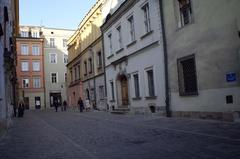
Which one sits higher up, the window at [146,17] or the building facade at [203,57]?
the window at [146,17]

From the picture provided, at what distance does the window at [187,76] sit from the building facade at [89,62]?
48.2ft

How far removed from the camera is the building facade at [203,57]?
12.5 metres

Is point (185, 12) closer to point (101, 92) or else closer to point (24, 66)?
point (101, 92)

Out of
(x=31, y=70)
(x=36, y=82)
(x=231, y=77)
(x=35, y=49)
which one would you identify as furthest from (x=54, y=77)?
(x=231, y=77)

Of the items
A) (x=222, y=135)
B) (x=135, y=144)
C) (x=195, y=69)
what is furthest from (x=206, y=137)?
(x=195, y=69)

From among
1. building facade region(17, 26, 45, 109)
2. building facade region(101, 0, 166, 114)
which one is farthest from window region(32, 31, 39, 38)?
building facade region(101, 0, 166, 114)

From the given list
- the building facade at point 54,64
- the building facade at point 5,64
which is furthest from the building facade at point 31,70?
the building facade at point 5,64

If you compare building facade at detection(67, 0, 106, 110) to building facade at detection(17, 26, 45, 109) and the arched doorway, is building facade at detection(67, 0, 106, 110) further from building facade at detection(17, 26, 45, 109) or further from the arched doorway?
building facade at detection(17, 26, 45, 109)

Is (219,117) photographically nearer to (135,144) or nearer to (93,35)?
(135,144)

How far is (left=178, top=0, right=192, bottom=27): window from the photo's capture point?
15538 millimetres

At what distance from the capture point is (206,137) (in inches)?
361

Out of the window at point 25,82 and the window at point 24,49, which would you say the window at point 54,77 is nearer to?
the window at point 25,82

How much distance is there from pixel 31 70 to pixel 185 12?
51.8m

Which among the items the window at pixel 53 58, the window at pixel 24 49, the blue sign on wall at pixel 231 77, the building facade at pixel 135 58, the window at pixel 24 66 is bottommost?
the blue sign on wall at pixel 231 77
